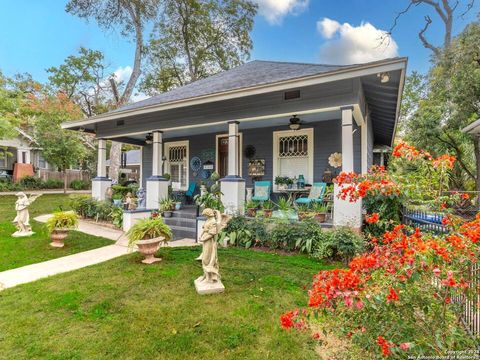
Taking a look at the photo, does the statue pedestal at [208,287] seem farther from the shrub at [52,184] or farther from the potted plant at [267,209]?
the shrub at [52,184]

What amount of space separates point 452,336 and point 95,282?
3.83m

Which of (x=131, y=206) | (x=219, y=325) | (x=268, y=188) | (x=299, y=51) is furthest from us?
(x=299, y=51)

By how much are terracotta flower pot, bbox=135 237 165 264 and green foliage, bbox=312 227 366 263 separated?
2.68 metres

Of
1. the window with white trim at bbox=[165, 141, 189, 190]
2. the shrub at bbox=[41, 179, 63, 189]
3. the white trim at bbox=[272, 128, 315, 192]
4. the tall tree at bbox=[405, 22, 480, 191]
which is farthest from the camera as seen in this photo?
the shrub at bbox=[41, 179, 63, 189]

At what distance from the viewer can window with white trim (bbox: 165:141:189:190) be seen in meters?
9.79

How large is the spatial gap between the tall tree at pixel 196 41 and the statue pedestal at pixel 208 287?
1814 cm

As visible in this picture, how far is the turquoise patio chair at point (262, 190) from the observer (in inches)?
292

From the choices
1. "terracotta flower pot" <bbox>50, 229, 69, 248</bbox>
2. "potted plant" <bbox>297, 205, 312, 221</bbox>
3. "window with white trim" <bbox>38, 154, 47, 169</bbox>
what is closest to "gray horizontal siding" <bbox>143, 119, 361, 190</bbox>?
"potted plant" <bbox>297, 205, 312, 221</bbox>

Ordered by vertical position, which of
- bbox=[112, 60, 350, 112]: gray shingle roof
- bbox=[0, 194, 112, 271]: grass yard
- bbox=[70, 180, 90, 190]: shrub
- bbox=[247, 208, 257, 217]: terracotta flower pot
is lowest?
bbox=[0, 194, 112, 271]: grass yard

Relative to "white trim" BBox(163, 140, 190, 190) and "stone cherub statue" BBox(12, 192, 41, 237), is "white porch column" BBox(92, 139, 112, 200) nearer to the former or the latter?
"white trim" BBox(163, 140, 190, 190)

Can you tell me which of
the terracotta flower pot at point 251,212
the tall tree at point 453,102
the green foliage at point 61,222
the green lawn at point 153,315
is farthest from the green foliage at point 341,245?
the tall tree at point 453,102

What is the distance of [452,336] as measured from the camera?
1.35 m

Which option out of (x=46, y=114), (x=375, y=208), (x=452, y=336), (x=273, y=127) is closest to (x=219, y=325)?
(x=452, y=336)

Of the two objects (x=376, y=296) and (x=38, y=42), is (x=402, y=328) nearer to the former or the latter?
(x=376, y=296)
